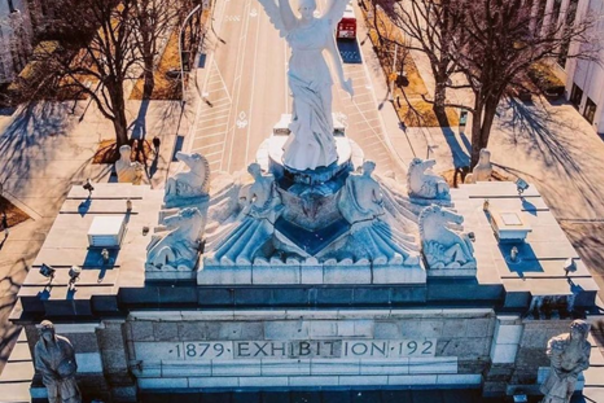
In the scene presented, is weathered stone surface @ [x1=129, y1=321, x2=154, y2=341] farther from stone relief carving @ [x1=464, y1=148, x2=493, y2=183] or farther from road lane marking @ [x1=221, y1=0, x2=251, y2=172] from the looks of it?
road lane marking @ [x1=221, y1=0, x2=251, y2=172]

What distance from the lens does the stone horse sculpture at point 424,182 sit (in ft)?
121

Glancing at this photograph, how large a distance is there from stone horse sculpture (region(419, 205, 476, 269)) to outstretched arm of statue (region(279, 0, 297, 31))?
9.23 metres

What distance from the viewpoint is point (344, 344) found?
34750 mm

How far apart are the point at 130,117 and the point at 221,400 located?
3726 cm

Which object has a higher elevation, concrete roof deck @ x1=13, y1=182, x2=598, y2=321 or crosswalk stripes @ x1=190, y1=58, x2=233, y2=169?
concrete roof deck @ x1=13, y1=182, x2=598, y2=321

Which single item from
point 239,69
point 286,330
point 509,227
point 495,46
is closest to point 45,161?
point 239,69

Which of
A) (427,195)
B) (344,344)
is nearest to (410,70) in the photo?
(427,195)

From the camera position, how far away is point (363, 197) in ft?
111

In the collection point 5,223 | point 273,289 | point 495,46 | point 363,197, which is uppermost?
point 363,197

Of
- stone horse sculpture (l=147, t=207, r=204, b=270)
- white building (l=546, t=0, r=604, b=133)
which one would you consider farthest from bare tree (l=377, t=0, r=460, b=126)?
stone horse sculpture (l=147, t=207, r=204, b=270)

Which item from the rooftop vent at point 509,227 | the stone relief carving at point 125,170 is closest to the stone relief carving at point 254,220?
the rooftop vent at point 509,227

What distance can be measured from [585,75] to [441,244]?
4039 cm

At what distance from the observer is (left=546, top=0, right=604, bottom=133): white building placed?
6450 centimetres

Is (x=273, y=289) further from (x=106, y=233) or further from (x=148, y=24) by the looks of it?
(x=148, y=24)
